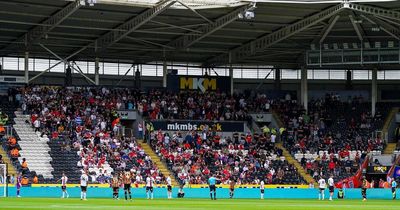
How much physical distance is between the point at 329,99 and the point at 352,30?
13.5 metres

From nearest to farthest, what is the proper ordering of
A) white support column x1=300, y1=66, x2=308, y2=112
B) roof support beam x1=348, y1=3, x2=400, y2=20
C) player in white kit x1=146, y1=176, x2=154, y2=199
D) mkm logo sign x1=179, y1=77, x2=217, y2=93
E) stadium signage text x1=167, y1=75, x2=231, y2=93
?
player in white kit x1=146, y1=176, x2=154, y2=199 < roof support beam x1=348, y1=3, x2=400, y2=20 < stadium signage text x1=167, y1=75, x2=231, y2=93 < mkm logo sign x1=179, y1=77, x2=217, y2=93 < white support column x1=300, y1=66, x2=308, y2=112

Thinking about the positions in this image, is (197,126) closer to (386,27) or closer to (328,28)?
(328,28)

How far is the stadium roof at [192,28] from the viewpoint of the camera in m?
65.5

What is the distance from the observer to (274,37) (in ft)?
251

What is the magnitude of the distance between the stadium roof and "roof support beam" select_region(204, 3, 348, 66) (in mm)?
74

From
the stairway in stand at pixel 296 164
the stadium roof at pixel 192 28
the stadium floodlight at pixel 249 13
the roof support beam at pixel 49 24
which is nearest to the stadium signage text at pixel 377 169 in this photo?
the stairway in stand at pixel 296 164

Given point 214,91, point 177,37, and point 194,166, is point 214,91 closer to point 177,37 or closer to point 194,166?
point 177,37

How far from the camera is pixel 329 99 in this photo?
89.2 metres

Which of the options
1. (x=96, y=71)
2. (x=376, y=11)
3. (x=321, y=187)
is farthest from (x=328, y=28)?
(x=96, y=71)

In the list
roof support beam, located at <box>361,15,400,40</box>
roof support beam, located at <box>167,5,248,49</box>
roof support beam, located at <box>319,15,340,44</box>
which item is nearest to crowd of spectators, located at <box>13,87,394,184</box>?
roof support beam, located at <box>167,5,248,49</box>

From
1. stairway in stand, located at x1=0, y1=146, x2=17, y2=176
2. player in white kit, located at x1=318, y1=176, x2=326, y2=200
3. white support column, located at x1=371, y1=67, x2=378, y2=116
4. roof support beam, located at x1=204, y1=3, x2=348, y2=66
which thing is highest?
roof support beam, located at x1=204, y1=3, x2=348, y2=66

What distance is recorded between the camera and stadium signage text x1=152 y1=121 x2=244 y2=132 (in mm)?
78938

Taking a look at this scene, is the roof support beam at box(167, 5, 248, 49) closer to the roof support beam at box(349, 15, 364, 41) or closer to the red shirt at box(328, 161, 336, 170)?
the roof support beam at box(349, 15, 364, 41)

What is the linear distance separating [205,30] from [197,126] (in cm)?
1015
